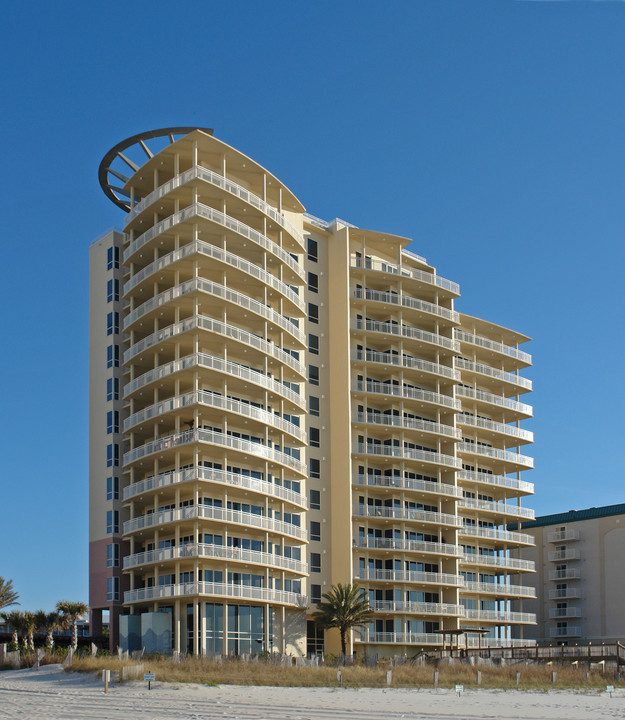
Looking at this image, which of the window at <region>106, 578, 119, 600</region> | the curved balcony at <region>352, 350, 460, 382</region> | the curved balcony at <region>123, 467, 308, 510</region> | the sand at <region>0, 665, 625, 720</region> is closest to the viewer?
the sand at <region>0, 665, 625, 720</region>

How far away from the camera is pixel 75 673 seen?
43219mm

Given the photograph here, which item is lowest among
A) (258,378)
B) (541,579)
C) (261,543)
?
(541,579)

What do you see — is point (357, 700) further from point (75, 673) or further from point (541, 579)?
point (541, 579)

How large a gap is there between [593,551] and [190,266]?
46791 mm

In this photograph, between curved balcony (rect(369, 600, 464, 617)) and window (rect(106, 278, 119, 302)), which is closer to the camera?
window (rect(106, 278, 119, 302))

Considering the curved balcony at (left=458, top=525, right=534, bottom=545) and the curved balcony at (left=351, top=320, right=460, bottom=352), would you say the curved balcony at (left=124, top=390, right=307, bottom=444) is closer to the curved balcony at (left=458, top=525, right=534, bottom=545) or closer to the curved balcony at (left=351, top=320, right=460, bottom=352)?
the curved balcony at (left=351, top=320, right=460, bottom=352)

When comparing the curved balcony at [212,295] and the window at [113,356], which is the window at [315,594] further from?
the window at [113,356]

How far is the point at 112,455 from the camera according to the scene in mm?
59000

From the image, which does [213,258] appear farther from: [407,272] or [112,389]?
[407,272]

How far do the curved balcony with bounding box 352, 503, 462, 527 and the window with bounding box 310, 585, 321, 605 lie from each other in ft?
19.3

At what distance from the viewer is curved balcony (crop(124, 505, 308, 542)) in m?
51.1

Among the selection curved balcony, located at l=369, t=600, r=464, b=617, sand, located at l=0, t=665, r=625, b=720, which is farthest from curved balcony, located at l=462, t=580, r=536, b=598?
sand, located at l=0, t=665, r=625, b=720

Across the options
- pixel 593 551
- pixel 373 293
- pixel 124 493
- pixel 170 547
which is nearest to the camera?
pixel 170 547

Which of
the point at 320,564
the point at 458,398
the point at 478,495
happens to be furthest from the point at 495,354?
the point at 320,564
